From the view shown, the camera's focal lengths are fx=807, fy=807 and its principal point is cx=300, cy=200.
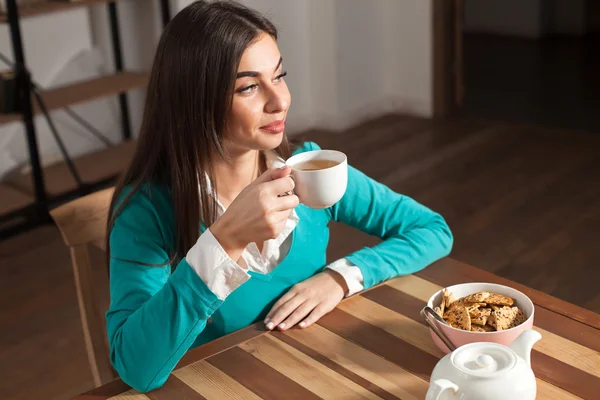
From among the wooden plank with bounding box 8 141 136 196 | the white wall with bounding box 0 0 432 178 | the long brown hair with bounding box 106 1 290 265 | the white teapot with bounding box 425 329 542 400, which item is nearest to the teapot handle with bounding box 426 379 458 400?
the white teapot with bounding box 425 329 542 400

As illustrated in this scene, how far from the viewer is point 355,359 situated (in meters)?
1.22

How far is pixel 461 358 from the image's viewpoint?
102 cm

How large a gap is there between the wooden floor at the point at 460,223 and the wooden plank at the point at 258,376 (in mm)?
1331

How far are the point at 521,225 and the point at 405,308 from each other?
213 cm

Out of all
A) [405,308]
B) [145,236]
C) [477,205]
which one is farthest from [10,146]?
[405,308]

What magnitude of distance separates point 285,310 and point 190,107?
379mm

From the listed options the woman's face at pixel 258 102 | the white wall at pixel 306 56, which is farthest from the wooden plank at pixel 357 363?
the white wall at pixel 306 56

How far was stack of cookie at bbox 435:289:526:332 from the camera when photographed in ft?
3.86

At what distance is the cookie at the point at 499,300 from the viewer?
48.0 inches

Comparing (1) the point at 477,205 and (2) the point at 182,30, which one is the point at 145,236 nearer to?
(2) the point at 182,30

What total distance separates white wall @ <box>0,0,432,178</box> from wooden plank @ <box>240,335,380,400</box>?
2838mm

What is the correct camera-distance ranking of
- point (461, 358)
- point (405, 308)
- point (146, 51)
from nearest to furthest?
point (461, 358)
point (405, 308)
point (146, 51)

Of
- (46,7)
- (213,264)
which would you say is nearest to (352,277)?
(213,264)

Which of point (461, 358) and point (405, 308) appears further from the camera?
point (405, 308)
